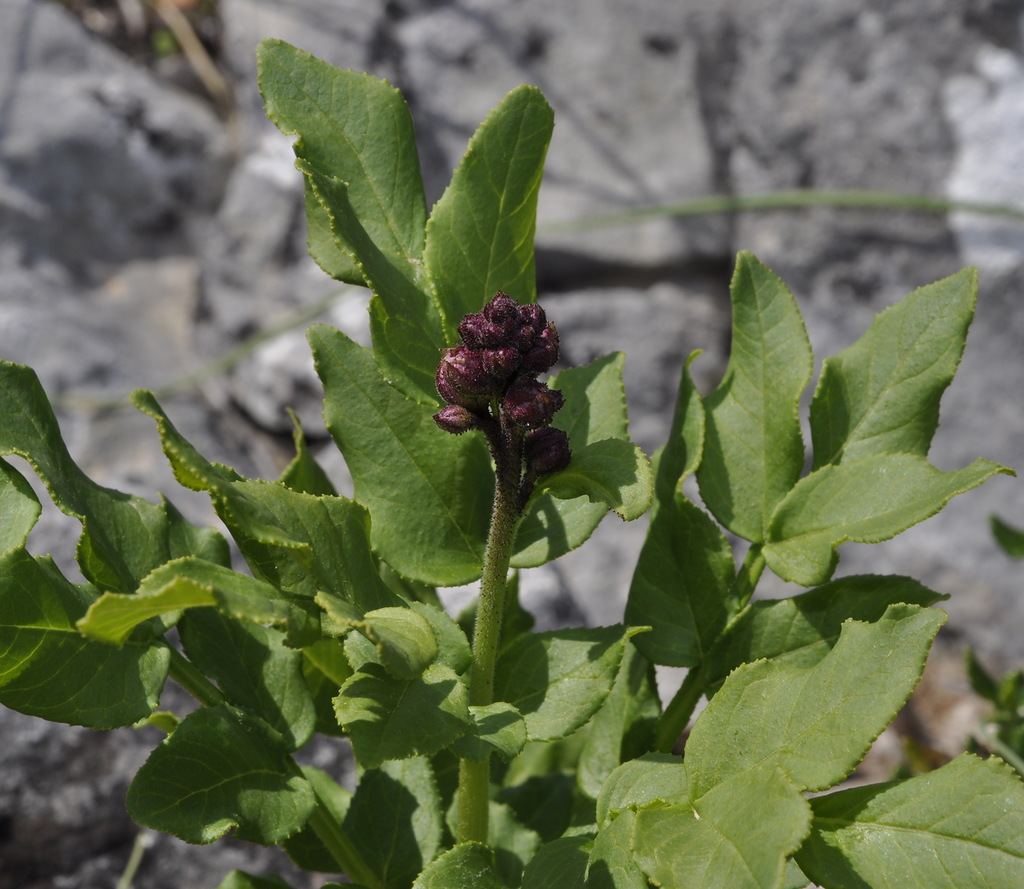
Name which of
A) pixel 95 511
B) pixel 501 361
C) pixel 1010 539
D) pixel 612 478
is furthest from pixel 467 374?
pixel 1010 539

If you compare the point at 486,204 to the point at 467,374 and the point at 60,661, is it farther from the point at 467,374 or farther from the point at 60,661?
the point at 60,661

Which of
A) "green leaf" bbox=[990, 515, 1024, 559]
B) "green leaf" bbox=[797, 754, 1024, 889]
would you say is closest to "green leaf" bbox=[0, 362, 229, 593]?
"green leaf" bbox=[797, 754, 1024, 889]

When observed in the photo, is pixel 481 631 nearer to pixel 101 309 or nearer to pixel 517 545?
pixel 517 545

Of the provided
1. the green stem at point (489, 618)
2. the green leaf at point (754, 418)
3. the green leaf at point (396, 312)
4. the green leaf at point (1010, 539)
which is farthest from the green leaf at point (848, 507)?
the green leaf at point (1010, 539)

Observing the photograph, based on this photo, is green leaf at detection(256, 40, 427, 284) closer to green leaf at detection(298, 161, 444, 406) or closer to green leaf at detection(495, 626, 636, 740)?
green leaf at detection(298, 161, 444, 406)

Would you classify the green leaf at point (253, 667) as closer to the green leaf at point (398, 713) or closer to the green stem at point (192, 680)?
the green stem at point (192, 680)

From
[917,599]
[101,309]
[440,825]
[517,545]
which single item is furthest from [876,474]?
[101,309]
